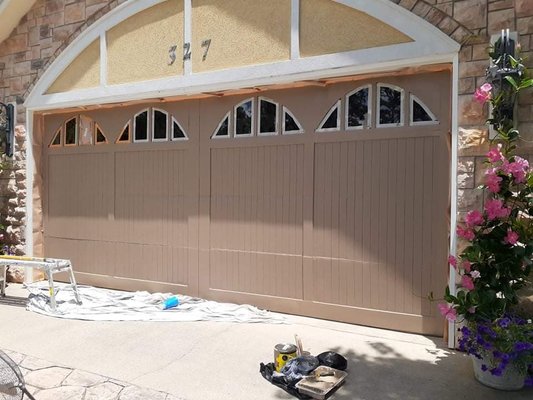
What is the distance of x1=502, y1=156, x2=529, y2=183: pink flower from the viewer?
335cm

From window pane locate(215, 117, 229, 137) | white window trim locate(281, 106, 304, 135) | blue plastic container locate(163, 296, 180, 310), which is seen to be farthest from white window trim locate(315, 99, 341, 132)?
blue plastic container locate(163, 296, 180, 310)

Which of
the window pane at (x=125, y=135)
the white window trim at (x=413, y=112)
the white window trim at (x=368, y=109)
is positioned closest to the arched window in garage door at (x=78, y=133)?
the window pane at (x=125, y=135)

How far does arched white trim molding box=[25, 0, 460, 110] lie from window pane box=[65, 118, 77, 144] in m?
0.34

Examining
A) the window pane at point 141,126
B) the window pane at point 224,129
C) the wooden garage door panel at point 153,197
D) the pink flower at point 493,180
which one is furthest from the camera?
the window pane at point 141,126

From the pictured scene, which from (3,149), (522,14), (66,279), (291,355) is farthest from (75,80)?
(522,14)

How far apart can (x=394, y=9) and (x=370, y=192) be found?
5.68 feet

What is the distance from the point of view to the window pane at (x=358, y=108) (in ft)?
15.5

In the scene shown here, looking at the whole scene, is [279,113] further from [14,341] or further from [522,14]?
[14,341]

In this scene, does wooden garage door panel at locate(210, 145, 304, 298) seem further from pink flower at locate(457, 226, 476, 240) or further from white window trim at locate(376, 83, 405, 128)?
pink flower at locate(457, 226, 476, 240)

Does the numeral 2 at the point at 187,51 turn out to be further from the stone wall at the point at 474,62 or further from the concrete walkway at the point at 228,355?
the concrete walkway at the point at 228,355

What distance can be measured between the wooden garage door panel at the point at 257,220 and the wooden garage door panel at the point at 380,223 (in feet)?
0.90

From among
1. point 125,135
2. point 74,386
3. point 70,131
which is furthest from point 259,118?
point 74,386

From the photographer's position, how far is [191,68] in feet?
17.7

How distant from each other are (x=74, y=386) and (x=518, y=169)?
364 cm
